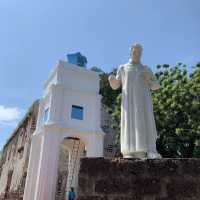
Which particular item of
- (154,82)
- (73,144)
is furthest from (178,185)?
(73,144)

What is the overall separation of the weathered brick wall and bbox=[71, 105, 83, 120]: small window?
31.2 feet

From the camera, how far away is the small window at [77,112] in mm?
12703

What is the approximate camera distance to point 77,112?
42.2 feet

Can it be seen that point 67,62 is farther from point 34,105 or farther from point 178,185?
point 178,185

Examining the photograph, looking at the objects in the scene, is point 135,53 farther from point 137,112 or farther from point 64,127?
point 64,127

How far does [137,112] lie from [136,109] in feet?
0.18

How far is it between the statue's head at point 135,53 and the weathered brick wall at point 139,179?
213 cm

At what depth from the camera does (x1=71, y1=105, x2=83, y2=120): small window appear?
41.7ft

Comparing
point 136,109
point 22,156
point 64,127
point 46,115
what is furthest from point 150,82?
point 22,156

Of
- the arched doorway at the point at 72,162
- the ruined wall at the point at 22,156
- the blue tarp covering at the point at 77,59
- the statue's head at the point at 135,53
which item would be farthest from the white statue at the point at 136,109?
the ruined wall at the point at 22,156

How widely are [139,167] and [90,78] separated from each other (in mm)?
11099

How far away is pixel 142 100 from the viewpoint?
4293mm

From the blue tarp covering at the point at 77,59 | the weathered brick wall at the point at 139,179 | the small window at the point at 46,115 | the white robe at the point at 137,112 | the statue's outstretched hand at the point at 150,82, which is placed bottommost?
the weathered brick wall at the point at 139,179

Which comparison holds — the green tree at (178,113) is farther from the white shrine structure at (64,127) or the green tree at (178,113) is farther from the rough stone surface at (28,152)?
the rough stone surface at (28,152)
